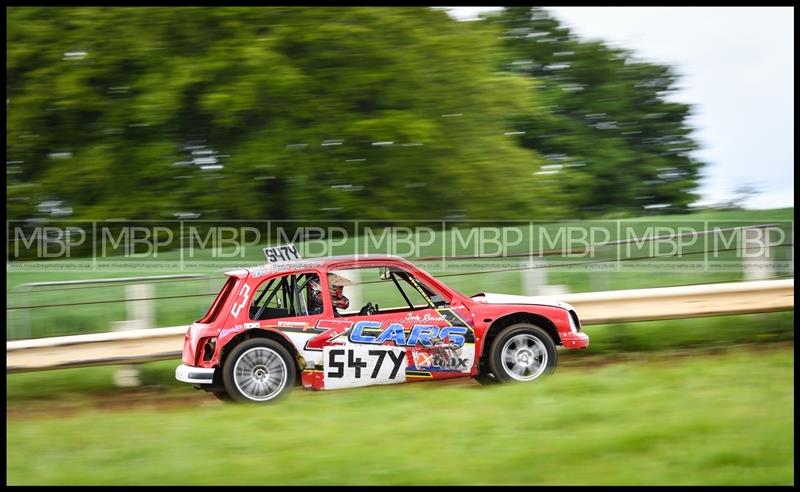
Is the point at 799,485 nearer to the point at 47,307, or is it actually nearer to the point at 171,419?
the point at 171,419

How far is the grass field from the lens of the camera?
1044cm

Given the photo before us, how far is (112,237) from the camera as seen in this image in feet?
35.4

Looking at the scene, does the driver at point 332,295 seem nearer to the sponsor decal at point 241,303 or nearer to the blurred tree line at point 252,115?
the sponsor decal at point 241,303

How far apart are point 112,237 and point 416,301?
408 cm

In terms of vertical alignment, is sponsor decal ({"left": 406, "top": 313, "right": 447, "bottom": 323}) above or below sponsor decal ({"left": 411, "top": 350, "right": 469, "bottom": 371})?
above

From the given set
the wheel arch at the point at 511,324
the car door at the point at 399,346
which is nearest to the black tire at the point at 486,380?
the wheel arch at the point at 511,324

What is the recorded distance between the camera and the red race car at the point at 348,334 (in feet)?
26.8

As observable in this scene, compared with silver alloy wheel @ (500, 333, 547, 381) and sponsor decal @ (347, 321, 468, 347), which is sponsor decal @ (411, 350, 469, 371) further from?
silver alloy wheel @ (500, 333, 547, 381)

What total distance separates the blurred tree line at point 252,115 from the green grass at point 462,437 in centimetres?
345

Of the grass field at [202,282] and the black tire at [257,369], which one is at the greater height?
the grass field at [202,282]

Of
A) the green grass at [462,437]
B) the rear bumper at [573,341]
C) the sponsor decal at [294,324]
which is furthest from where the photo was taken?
the rear bumper at [573,341]

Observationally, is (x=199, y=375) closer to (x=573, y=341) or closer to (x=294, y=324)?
(x=294, y=324)

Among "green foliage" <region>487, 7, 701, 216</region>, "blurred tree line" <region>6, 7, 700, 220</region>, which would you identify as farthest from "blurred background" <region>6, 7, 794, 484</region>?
"green foliage" <region>487, 7, 701, 216</region>

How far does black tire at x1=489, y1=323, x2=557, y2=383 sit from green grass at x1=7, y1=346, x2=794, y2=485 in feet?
1.60
